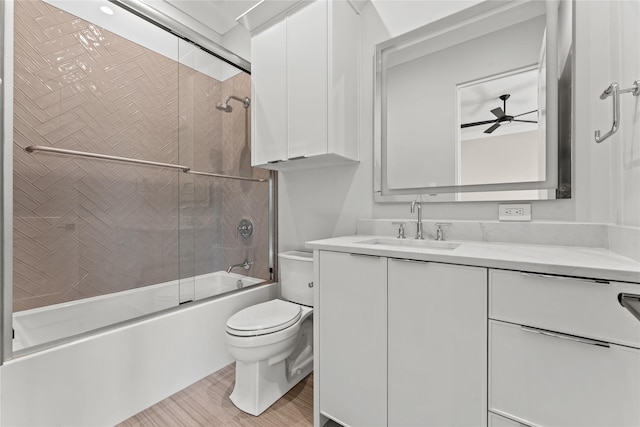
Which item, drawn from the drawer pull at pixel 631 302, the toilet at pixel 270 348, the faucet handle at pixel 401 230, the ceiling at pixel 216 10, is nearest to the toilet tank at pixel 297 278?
the toilet at pixel 270 348

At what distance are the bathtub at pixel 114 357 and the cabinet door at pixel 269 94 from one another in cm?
111

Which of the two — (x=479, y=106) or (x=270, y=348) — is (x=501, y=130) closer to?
(x=479, y=106)

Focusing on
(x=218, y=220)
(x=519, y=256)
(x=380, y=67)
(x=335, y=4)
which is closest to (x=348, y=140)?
(x=380, y=67)

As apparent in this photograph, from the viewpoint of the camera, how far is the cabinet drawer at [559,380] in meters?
0.75

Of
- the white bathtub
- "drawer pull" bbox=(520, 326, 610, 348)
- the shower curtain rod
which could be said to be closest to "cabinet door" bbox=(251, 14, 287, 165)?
the shower curtain rod

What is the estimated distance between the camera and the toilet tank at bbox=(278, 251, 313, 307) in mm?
1896

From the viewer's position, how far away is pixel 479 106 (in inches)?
57.7

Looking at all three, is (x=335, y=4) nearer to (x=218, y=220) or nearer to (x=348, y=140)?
(x=348, y=140)

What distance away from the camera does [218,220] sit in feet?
7.56

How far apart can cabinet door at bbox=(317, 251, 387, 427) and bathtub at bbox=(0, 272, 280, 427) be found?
0.80 m

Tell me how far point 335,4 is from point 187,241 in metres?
1.93

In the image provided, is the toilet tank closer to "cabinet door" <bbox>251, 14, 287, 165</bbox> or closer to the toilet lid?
the toilet lid

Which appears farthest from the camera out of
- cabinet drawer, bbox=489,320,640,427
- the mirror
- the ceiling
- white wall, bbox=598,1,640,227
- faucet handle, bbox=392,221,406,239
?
the ceiling

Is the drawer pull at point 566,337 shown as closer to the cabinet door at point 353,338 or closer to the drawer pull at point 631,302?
the drawer pull at point 631,302
